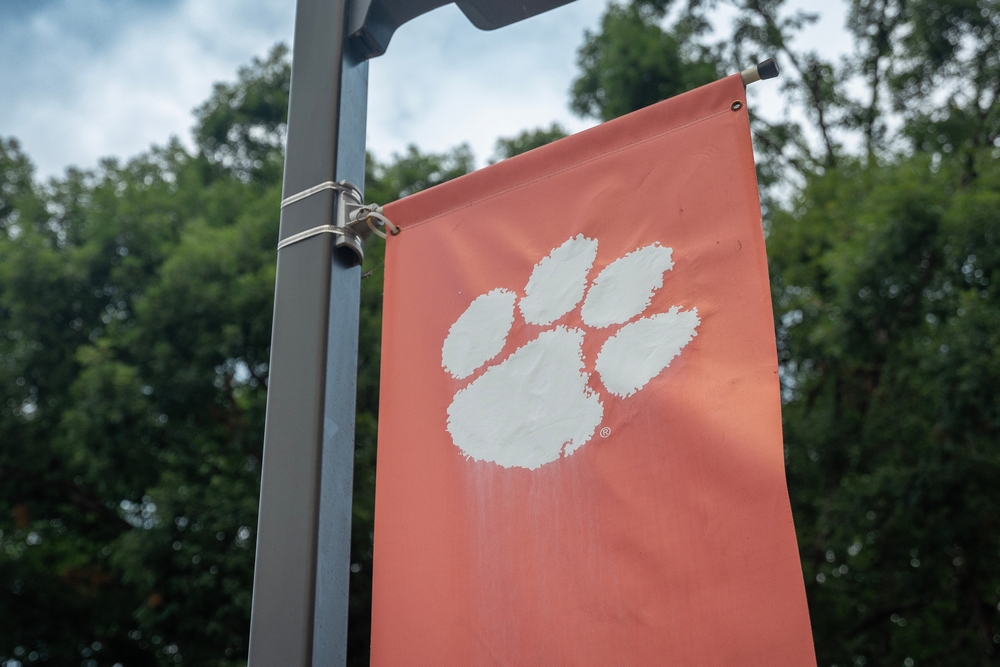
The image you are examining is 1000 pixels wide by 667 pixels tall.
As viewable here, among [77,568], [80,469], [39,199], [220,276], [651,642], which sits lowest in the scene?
[651,642]

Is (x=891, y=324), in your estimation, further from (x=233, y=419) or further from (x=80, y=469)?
(x=80, y=469)

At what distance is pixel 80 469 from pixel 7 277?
2.36 metres

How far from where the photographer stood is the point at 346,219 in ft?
6.49

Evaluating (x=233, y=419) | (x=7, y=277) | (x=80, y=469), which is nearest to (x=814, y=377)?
(x=233, y=419)

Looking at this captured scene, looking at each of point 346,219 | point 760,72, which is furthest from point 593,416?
point 760,72

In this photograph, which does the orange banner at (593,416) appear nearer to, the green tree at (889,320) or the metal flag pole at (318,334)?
the metal flag pole at (318,334)

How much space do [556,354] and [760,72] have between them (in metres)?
0.80

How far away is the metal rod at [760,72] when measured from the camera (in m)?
1.82

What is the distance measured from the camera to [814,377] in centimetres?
1023

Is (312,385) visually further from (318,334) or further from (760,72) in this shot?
(760,72)

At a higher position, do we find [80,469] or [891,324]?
[891,324]

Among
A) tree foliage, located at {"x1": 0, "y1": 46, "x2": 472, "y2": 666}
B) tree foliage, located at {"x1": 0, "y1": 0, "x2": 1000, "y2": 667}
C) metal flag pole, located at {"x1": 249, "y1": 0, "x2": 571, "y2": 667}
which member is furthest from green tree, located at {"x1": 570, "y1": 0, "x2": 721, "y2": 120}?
metal flag pole, located at {"x1": 249, "y1": 0, "x2": 571, "y2": 667}

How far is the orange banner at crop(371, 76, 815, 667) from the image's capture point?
1500mm

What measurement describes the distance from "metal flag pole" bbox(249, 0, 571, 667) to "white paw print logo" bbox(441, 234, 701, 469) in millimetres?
291
